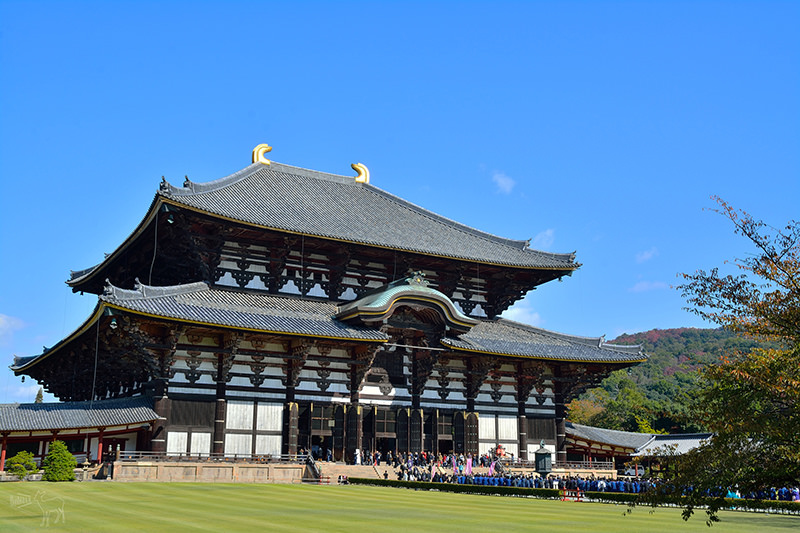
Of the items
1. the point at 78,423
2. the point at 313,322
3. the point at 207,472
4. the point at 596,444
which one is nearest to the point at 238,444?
the point at 207,472

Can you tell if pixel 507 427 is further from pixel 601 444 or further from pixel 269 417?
pixel 269 417

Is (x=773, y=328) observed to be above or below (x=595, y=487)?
above

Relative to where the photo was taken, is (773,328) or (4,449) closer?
(773,328)

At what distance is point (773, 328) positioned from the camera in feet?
39.5

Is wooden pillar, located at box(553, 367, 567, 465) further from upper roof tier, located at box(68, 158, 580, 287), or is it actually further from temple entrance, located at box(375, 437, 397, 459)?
temple entrance, located at box(375, 437, 397, 459)

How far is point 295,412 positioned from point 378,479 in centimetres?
581

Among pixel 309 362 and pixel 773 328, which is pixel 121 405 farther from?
pixel 773 328

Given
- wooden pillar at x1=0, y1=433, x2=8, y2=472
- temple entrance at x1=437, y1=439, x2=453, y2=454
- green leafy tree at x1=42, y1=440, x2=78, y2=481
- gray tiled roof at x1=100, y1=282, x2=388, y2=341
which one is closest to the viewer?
green leafy tree at x1=42, y1=440, x2=78, y2=481

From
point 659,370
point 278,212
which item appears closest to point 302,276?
point 278,212

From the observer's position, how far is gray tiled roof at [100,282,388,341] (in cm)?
3403

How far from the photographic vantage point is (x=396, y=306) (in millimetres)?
40094

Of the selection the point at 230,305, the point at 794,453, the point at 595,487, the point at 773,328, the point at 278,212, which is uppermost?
the point at 278,212

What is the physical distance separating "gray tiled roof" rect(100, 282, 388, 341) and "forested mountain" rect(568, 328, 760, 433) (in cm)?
1686

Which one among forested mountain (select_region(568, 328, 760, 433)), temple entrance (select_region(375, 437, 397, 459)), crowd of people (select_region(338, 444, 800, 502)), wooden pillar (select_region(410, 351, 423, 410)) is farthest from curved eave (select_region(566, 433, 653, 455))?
temple entrance (select_region(375, 437, 397, 459))
